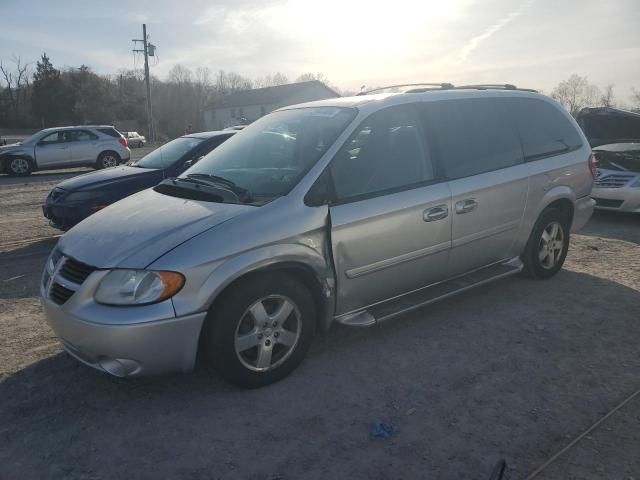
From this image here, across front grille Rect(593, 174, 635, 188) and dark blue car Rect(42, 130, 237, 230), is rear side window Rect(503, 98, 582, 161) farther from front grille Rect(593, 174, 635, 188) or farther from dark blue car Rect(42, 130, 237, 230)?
dark blue car Rect(42, 130, 237, 230)

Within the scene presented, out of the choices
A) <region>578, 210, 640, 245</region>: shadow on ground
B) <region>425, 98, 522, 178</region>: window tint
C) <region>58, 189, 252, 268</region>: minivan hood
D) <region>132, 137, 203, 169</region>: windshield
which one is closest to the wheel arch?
<region>58, 189, 252, 268</region>: minivan hood

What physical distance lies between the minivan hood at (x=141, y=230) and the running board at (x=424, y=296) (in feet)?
3.64

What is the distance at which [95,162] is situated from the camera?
18.5 m

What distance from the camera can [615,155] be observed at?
9102mm

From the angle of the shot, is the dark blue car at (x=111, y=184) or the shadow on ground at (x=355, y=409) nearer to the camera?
the shadow on ground at (x=355, y=409)

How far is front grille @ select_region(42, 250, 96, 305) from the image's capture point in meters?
3.19

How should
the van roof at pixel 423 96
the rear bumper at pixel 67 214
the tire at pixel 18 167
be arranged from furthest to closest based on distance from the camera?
1. the tire at pixel 18 167
2. the rear bumper at pixel 67 214
3. the van roof at pixel 423 96

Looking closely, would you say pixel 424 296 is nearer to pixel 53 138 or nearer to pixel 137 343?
pixel 137 343

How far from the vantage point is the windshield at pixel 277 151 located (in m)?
3.67

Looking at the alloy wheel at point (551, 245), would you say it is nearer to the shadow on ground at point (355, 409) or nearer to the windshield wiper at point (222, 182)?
the shadow on ground at point (355, 409)

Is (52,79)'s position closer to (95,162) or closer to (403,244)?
(95,162)

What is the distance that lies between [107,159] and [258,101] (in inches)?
2154

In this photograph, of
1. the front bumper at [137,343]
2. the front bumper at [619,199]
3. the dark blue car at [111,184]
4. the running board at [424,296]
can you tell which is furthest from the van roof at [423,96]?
the front bumper at [619,199]

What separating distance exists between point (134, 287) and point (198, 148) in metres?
4.95
